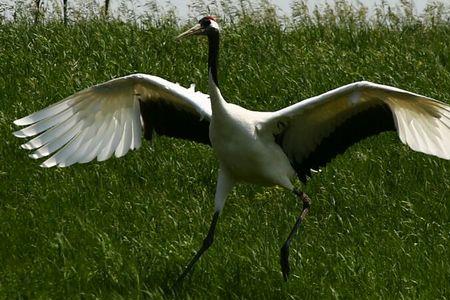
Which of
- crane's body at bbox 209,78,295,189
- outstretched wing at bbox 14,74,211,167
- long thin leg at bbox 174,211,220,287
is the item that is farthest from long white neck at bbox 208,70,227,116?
long thin leg at bbox 174,211,220,287

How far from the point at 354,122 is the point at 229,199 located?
1.58 meters

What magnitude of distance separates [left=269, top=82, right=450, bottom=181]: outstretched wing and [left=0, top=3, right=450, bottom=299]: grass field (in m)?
0.64

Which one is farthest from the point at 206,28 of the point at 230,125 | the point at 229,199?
the point at 229,199

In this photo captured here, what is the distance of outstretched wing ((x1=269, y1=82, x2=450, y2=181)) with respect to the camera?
22.9 ft

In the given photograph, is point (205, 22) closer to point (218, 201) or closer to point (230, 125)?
point (230, 125)

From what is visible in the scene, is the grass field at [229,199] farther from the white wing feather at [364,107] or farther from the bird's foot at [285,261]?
the white wing feather at [364,107]

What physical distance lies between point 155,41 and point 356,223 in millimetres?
4988

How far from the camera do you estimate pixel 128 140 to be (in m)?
8.02

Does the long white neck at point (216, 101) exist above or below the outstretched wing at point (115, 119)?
above

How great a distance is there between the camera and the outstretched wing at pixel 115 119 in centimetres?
757

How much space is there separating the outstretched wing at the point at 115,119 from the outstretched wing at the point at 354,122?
0.64 metres

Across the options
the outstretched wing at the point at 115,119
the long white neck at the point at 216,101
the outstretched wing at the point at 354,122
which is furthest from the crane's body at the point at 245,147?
the outstretched wing at the point at 115,119

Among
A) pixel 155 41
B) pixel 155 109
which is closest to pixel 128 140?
pixel 155 109

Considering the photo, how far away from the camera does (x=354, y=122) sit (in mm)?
7727
